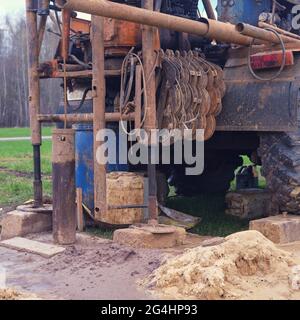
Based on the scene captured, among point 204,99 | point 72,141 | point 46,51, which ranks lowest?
point 72,141

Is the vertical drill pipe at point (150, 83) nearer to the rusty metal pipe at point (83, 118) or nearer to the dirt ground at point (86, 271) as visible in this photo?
the rusty metal pipe at point (83, 118)

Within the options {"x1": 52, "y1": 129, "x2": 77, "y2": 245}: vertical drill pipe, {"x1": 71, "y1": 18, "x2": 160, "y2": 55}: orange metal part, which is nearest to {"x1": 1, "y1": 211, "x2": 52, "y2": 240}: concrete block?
{"x1": 52, "y1": 129, "x2": 77, "y2": 245}: vertical drill pipe

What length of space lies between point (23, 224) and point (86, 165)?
0.81 metres

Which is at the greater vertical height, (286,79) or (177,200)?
(286,79)

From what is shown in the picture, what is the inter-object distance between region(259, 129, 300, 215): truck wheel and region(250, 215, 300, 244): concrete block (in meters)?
0.22

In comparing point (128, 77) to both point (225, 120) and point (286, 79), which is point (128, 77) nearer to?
point (225, 120)

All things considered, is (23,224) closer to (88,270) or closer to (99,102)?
(99,102)

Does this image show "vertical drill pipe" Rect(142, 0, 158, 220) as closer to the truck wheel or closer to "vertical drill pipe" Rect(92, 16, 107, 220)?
"vertical drill pipe" Rect(92, 16, 107, 220)

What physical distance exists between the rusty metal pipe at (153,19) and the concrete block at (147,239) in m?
1.54

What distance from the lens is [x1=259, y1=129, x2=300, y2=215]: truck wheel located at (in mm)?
5195

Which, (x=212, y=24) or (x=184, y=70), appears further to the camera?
(x=184, y=70)

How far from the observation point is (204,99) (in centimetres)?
543
